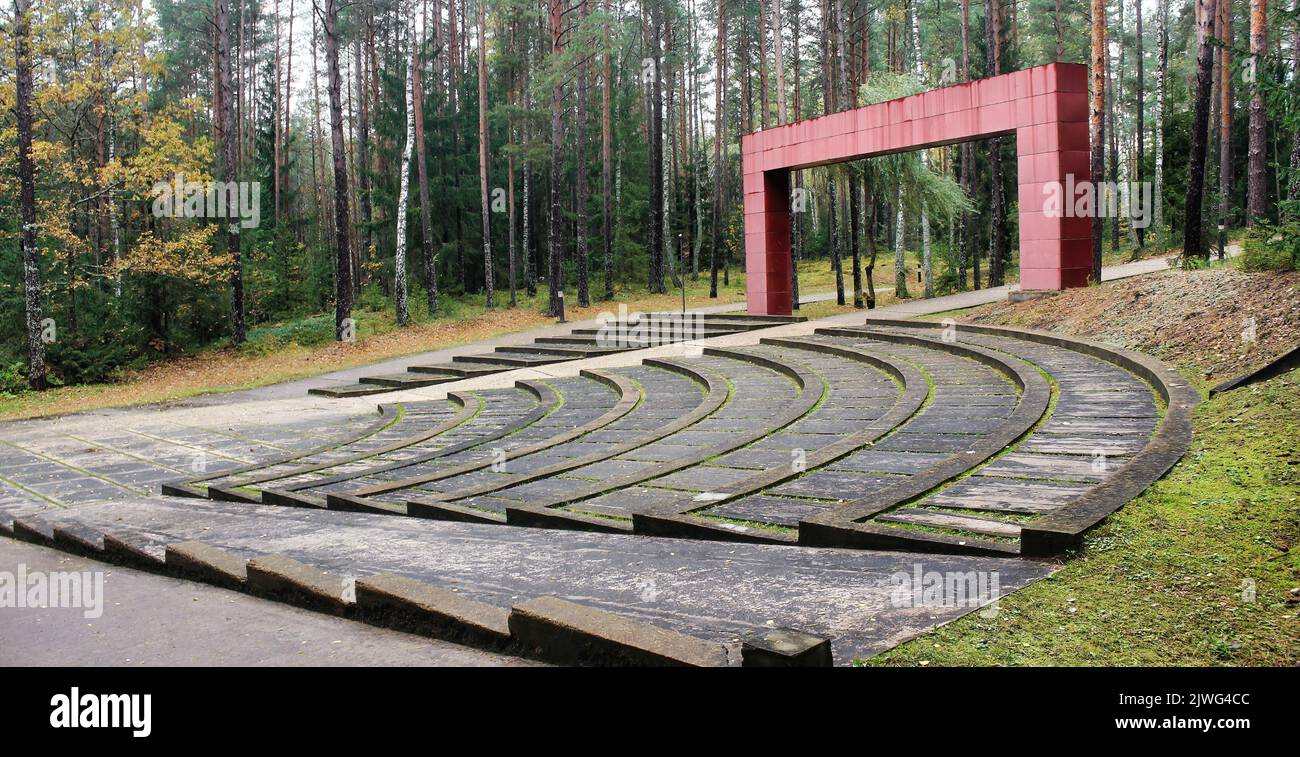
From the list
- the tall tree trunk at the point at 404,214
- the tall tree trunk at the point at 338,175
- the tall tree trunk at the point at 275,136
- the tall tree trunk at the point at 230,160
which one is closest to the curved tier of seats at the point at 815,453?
the tall tree trunk at the point at 338,175

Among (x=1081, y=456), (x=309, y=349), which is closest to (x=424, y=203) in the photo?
(x=309, y=349)

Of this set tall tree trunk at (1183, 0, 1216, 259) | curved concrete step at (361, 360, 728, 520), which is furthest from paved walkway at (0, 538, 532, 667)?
tall tree trunk at (1183, 0, 1216, 259)

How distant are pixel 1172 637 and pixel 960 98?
15770 mm

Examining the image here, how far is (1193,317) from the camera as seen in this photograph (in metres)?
10.4

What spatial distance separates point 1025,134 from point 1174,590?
1437 centimetres

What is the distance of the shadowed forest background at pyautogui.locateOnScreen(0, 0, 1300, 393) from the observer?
858 inches

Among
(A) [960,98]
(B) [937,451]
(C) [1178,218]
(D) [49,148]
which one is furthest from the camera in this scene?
(C) [1178,218]

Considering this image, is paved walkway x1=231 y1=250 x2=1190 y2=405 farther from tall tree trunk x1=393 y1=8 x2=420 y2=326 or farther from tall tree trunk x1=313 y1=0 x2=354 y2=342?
tall tree trunk x1=393 y1=8 x2=420 y2=326

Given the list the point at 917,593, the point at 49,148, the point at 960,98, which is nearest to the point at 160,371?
the point at 49,148

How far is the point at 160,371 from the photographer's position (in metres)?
23.1

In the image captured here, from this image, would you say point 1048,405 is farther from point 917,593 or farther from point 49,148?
point 49,148
